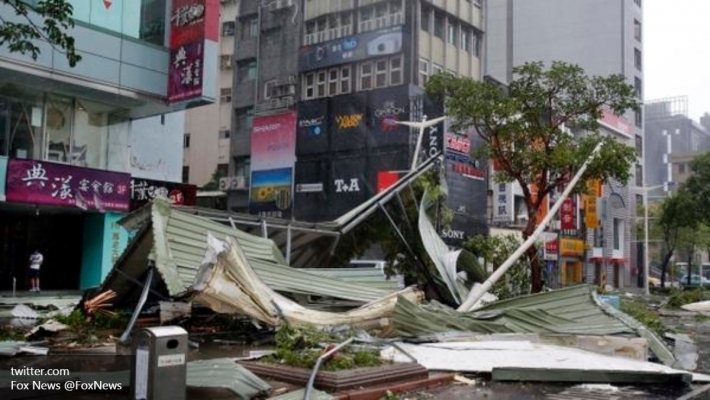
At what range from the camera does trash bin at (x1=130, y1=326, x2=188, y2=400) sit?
479 cm

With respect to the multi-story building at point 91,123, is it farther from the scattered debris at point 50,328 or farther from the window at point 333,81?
the window at point 333,81

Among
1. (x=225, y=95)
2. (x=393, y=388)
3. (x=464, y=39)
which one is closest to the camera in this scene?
(x=393, y=388)

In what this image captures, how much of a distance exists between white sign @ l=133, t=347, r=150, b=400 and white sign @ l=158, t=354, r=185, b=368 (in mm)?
102

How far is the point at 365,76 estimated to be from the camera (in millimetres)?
35188

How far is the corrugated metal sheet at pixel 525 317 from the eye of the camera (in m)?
10.1

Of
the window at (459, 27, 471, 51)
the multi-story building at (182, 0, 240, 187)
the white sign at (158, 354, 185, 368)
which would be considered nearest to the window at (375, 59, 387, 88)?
the window at (459, 27, 471, 51)

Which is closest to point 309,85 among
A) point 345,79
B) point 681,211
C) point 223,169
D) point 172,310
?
point 345,79

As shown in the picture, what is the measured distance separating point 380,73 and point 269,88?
7370mm

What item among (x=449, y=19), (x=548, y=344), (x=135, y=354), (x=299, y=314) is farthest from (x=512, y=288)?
(x=449, y=19)

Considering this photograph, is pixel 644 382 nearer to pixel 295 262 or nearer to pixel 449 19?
pixel 295 262

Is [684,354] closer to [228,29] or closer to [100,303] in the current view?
[100,303]

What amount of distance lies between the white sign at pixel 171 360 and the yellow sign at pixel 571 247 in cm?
4103

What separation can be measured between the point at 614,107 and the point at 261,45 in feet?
86.8

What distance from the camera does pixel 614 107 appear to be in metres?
16.6
